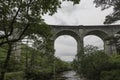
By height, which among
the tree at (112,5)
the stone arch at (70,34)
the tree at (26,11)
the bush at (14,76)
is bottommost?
the bush at (14,76)

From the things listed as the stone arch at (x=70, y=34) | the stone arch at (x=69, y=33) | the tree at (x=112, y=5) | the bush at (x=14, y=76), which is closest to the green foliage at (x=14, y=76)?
the bush at (x=14, y=76)

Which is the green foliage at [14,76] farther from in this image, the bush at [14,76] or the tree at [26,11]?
the tree at [26,11]

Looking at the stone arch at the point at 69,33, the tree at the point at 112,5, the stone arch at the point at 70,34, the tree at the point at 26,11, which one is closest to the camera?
the tree at the point at 26,11

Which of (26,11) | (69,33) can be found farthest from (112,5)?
(69,33)

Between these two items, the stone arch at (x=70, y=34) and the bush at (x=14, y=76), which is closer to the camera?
the bush at (x=14, y=76)

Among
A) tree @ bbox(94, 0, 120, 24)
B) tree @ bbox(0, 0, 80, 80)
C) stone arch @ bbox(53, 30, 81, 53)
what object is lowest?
tree @ bbox(0, 0, 80, 80)

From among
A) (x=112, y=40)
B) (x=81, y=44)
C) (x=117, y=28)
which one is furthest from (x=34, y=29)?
(x=117, y=28)

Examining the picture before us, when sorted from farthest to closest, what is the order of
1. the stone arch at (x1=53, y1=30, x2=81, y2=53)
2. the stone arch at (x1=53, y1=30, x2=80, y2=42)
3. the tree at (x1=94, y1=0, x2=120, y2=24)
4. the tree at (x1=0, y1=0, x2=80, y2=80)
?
the stone arch at (x1=53, y1=30, x2=80, y2=42) → the stone arch at (x1=53, y1=30, x2=81, y2=53) → the tree at (x1=94, y1=0, x2=120, y2=24) → the tree at (x1=0, y1=0, x2=80, y2=80)

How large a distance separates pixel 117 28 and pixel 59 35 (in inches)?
653

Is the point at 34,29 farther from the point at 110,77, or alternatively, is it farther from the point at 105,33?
the point at 105,33

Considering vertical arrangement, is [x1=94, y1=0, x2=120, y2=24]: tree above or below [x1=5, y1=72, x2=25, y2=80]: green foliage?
above

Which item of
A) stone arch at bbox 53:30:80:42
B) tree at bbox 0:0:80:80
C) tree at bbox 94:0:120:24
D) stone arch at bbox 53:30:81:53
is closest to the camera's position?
tree at bbox 0:0:80:80

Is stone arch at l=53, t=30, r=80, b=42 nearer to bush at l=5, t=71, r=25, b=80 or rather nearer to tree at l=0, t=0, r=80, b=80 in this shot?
bush at l=5, t=71, r=25, b=80

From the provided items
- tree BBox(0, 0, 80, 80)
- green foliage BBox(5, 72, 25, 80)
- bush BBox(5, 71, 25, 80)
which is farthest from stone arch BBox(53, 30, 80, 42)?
tree BBox(0, 0, 80, 80)
